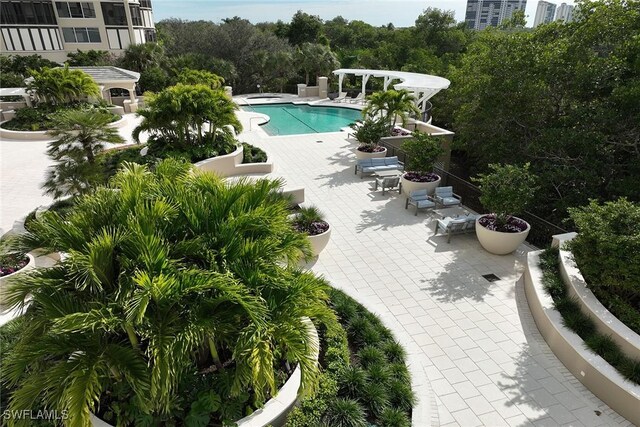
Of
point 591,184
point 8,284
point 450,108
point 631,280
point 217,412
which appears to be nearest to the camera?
point 8,284

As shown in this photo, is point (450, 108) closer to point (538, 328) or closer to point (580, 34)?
point (580, 34)

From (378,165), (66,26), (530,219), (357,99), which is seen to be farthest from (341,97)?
(66,26)

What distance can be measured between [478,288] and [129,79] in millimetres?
25350

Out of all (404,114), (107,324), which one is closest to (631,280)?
(107,324)

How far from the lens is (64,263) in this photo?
4480 mm

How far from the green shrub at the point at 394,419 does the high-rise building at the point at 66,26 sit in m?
47.3

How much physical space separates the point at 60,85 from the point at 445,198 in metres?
20.9

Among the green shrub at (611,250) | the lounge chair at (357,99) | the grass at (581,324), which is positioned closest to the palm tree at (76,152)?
the grass at (581,324)

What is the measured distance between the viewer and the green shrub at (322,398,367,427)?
16.7 ft

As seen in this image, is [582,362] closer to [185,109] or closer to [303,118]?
[185,109]

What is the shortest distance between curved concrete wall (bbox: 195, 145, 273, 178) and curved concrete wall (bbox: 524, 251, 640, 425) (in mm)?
10623

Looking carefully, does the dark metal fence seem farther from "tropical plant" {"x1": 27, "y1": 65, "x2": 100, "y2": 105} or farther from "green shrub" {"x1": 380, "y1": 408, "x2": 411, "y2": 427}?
"tropical plant" {"x1": 27, "y1": 65, "x2": 100, "y2": 105}

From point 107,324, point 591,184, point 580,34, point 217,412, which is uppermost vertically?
point 580,34

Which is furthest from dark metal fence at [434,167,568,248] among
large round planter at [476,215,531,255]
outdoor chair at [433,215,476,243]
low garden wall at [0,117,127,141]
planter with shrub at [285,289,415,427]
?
low garden wall at [0,117,127,141]
